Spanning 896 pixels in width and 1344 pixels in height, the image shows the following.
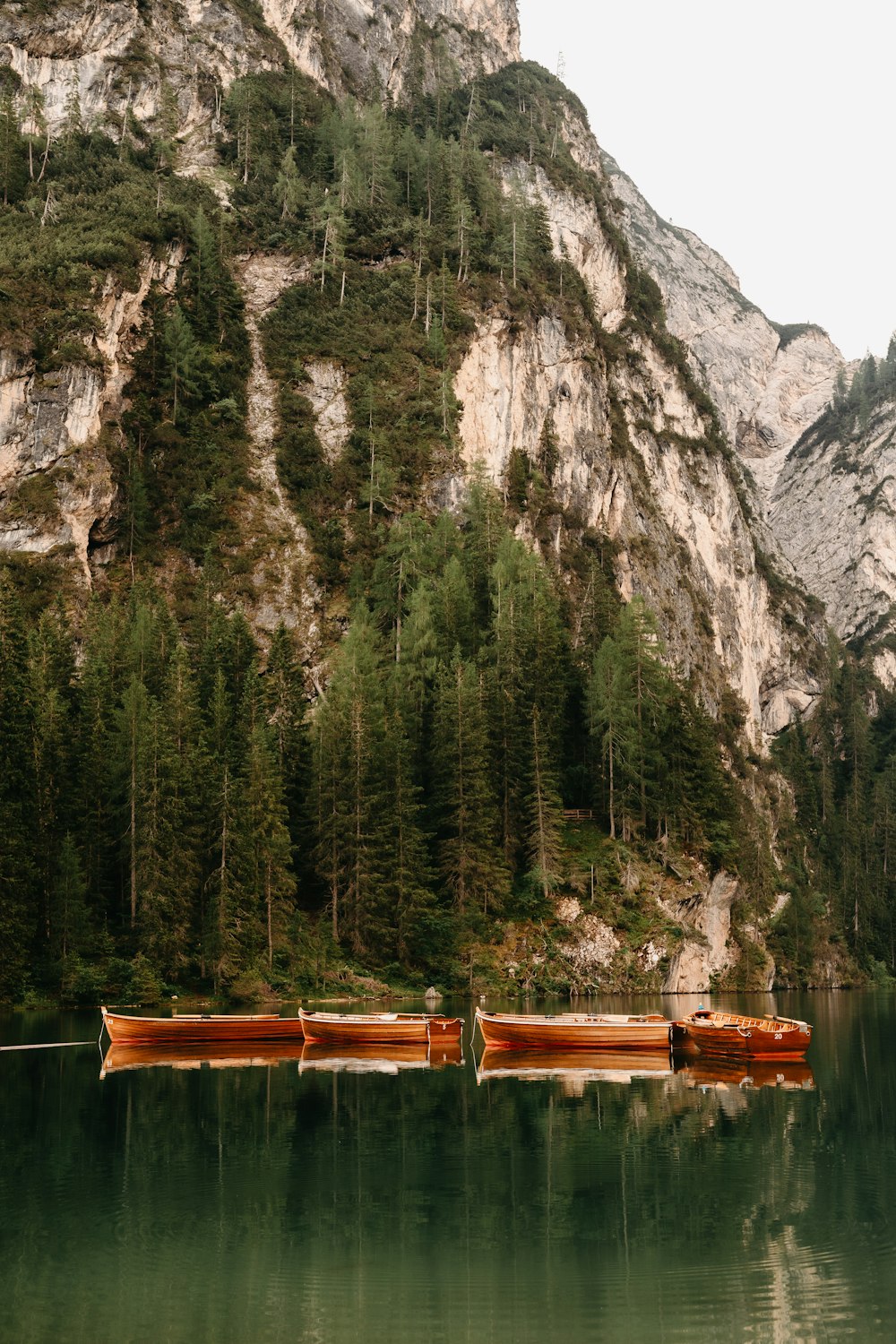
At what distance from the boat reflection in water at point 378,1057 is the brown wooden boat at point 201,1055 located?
876mm

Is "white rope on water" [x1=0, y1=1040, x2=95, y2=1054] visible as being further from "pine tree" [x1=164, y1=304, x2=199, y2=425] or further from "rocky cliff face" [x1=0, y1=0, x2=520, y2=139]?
"rocky cliff face" [x1=0, y1=0, x2=520, y2=139]

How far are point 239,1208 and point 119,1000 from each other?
3881 centimetres

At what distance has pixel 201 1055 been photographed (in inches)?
1693

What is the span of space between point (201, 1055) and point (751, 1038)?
65.2 ft

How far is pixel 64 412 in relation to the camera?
9225 cm

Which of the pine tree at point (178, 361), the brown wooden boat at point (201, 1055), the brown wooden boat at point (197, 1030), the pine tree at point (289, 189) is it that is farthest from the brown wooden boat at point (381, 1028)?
the pine tree at point (289, 189)

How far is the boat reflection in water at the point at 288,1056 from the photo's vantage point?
1567 inches

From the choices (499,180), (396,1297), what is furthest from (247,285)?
(396,1297)

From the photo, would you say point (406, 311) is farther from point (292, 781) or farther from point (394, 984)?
point (394, 984)

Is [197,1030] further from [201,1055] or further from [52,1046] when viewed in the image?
[52,1046]

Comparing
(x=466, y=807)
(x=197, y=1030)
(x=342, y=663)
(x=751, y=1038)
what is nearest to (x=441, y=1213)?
(x=751, y=1038)

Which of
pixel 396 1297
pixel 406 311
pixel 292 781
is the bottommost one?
pixel 396 1297

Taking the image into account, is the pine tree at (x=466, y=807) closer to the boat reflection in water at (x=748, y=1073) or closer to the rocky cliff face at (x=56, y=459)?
the boat reflection in water at (x=748, y=1073)

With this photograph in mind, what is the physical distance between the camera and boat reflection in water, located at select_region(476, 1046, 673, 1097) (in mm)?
37531
